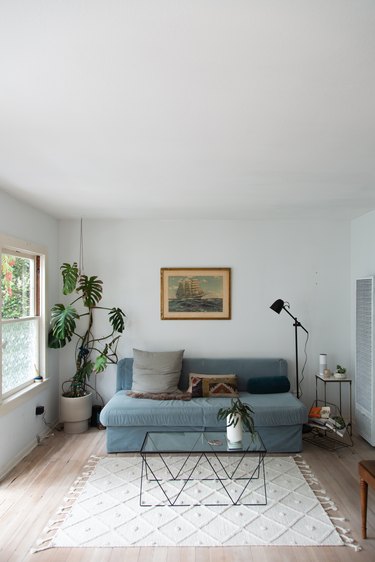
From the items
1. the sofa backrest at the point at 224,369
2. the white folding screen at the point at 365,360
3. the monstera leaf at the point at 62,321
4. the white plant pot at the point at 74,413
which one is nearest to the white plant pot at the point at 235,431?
the sofa backrest at the point at 224,369

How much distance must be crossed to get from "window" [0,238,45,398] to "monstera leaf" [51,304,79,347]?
157 millimetres

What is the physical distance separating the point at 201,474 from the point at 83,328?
237 centimetres

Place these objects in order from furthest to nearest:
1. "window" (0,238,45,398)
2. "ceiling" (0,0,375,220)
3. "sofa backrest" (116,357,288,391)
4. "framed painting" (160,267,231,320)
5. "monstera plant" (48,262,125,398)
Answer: "framed painting" (160,267,231,320)
"sofa backrest" (116,357,288,391)
"monstera plant" (48,262,125,398)
"window" (0,238,45,398)
"ceiling" (0,0,375,220)

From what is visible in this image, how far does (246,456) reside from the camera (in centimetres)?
390

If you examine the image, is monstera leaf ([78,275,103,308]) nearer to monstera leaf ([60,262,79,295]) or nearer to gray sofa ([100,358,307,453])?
monstera leaf ([60,262,79,295])

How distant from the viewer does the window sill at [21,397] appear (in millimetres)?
3547

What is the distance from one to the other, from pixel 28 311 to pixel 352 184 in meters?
3.50

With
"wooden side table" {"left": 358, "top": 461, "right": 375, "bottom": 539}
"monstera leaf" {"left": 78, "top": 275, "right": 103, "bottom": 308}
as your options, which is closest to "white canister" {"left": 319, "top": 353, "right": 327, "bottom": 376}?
"wooden side table" {"left": 358, "top": 461, "right": 375, "bottom": 539}

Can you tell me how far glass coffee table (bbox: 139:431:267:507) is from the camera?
122 inches

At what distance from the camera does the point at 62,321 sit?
14.7 feet

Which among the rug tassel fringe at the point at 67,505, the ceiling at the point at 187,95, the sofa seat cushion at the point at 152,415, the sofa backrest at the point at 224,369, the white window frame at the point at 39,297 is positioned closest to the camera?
the ceiling at the point at 187,95

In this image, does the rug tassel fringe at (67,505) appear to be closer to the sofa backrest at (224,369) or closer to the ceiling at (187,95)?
the sofa backrest at (224,369)

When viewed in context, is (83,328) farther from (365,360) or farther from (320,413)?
(365,360)

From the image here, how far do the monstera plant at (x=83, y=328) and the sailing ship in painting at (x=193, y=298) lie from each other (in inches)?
28.3
